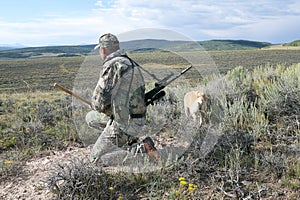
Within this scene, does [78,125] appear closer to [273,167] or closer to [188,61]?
[188,61]

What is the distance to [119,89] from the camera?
3.84 m

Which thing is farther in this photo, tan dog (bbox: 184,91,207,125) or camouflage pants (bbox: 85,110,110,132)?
tan dog (bbox: 184,91,207,125)

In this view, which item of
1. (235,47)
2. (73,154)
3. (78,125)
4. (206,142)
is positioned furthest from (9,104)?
(235,47)

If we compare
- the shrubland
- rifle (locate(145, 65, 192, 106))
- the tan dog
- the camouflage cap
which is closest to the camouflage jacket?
the camouflage cap

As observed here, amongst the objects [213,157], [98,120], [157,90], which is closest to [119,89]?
[157,90]

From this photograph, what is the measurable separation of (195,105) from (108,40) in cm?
186

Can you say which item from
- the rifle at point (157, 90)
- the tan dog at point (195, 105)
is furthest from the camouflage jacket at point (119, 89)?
the tan dog at point (195, 105)

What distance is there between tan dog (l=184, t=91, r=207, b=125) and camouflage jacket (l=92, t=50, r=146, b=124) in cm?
122

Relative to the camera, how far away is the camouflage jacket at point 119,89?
12.3ft

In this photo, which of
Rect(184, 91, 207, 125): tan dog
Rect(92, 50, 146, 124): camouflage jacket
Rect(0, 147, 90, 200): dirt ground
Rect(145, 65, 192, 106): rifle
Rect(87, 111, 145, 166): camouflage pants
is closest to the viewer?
Rect(0, 147, 90, 200): dirt ground

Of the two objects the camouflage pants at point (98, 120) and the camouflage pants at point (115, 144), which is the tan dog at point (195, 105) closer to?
the camouflage pants at point (115, 144)

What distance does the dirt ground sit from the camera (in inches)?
131

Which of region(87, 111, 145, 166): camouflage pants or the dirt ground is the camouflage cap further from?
the dirt ground

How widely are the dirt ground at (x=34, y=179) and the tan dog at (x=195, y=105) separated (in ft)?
5.67
